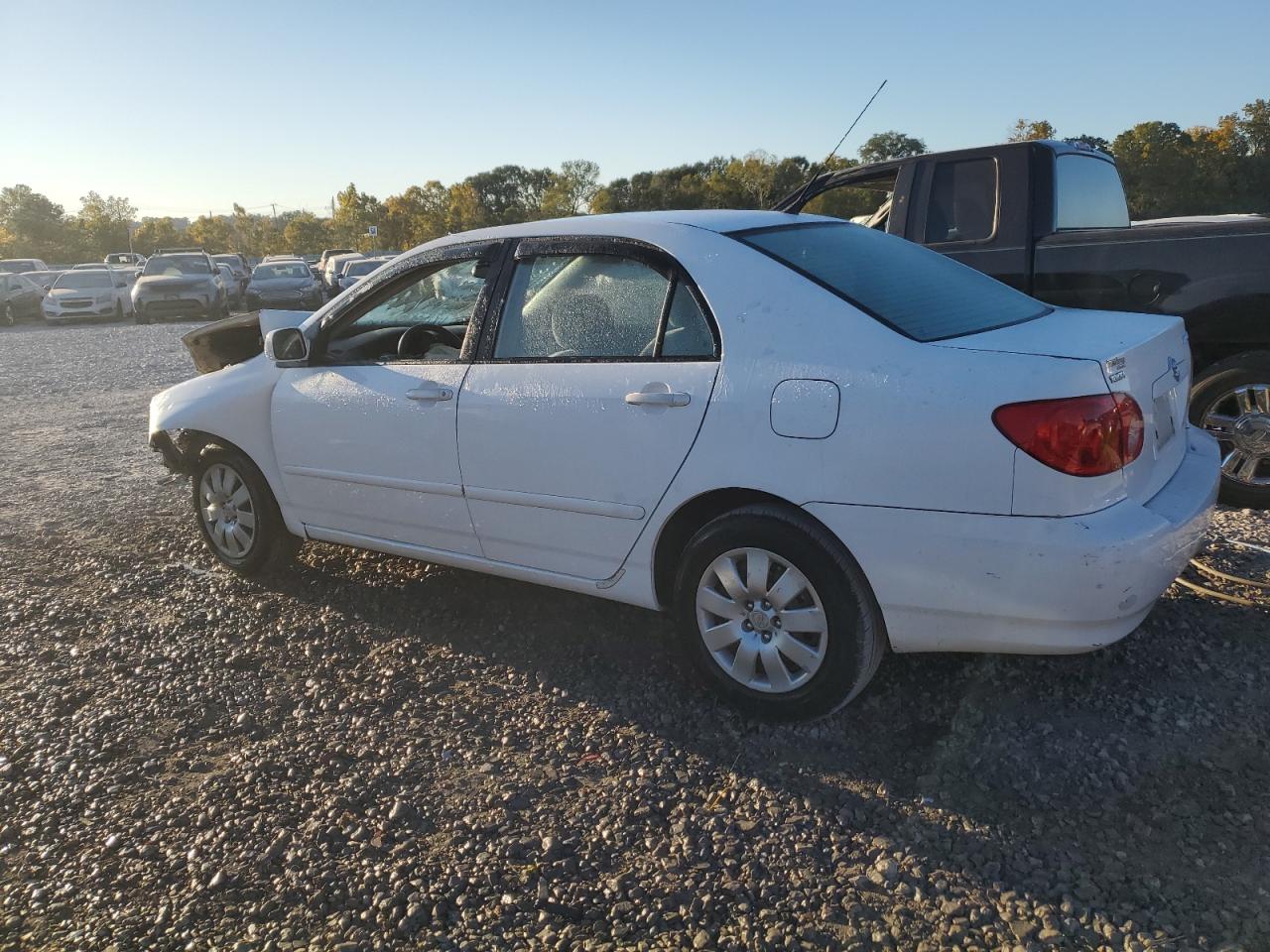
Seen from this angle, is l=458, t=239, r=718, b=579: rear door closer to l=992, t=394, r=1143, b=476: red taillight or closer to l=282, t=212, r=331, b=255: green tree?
l=992, t=394, r=1143, b=476: red taillight

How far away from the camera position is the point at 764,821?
9.34 feet

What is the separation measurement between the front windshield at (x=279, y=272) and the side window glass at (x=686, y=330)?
89.2 feet

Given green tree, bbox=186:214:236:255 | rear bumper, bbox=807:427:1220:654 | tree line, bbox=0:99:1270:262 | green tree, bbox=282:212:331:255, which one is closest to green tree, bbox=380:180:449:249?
tree line, bbox=0:99:1270:262

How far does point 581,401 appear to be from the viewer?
3529 mm

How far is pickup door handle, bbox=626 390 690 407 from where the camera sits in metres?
3.30

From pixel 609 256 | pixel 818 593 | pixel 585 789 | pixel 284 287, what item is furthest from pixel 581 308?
pixel 284 287

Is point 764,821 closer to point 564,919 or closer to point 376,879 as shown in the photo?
point 564,919

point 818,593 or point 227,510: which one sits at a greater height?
point 818,593

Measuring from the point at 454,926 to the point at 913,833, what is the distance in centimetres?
124

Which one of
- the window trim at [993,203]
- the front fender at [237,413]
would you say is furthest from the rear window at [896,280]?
the front fender at [237,413]

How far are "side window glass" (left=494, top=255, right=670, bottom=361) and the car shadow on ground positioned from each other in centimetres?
122

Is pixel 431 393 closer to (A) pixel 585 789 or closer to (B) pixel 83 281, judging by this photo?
(A) pixel 585 789

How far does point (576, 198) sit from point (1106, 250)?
5350 cm

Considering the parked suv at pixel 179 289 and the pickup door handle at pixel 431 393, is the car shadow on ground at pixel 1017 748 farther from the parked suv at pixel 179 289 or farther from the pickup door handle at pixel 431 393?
the parked suv at pixel 179 289
